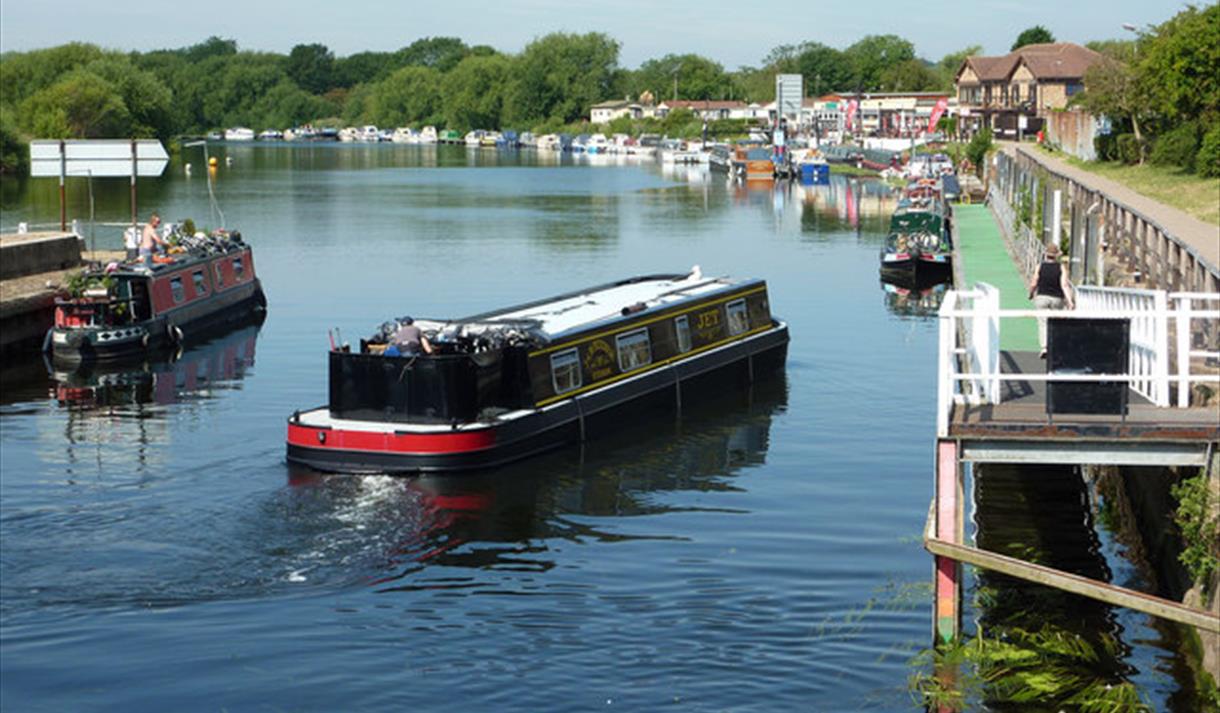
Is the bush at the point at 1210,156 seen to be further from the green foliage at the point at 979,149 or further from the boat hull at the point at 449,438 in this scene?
the green foliage at the point at 979,149

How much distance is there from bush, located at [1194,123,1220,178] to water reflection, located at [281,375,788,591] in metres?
29.9

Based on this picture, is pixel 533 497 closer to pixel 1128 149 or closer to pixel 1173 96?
pixel 1173 96

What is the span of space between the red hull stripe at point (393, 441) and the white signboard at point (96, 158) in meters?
26.4

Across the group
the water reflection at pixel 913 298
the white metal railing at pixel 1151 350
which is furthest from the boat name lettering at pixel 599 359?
the water reflection at pixel 913 298

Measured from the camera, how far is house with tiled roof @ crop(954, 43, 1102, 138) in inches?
→ 5782

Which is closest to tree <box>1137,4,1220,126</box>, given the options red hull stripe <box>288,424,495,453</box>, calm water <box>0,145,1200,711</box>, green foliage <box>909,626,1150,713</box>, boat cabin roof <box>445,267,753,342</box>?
calm water <box>0,145,1200,711</box>

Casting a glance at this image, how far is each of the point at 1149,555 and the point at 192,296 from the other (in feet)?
94.4

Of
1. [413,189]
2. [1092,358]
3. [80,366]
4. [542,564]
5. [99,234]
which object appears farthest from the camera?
[413,189]

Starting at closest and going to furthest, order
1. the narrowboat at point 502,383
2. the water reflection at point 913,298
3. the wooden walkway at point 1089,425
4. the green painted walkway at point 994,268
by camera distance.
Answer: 1. the wooden walkway at point 1089,425
2. the narrowboat at point 502,383
3. the green painted walkway at point 994,268
4. the water reflection at point 913,298

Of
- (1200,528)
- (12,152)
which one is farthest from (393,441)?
(12,152)

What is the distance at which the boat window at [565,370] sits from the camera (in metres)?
28.3

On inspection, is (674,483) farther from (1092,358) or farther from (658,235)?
(658,235)

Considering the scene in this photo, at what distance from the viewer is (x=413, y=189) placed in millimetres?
115750

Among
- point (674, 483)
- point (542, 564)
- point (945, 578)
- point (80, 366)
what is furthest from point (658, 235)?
point (945, 578)
